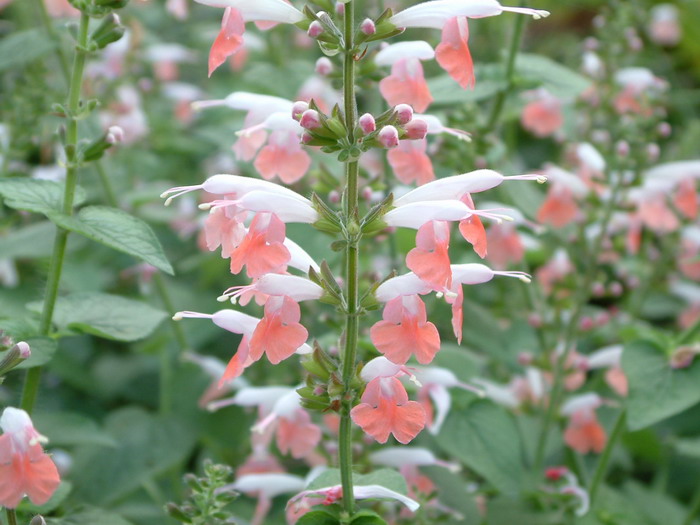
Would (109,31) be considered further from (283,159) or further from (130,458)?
(130,458)

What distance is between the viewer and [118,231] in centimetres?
171

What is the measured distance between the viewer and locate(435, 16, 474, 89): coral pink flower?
156 centimetres

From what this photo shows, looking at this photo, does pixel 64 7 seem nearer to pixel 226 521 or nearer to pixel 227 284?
pixel 227 284

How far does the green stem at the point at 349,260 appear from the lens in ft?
4.74

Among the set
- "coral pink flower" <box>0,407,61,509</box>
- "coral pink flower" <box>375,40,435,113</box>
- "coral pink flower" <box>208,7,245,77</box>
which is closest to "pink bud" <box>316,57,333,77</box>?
"coral pink flower" <box>375,40,435,113</box>

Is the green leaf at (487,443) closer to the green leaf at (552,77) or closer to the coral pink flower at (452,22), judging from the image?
the green leaf at (552,77)

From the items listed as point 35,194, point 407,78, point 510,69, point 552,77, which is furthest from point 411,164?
point 552,77

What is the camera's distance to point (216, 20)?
17.2 ft

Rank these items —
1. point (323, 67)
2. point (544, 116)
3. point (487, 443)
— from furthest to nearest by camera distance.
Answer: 1. point (544, 116)
2. point (487, 443)
3. point (323, 67)

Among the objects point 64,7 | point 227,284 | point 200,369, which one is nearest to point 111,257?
point 227,284

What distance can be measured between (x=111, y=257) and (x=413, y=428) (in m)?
2.17

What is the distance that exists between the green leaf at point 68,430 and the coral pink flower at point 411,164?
984mm

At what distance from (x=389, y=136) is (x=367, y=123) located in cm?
4

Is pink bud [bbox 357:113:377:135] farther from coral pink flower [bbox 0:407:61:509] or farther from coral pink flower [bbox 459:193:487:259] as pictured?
coral pink flower [bbox 0:407:61:509]
